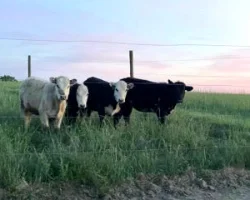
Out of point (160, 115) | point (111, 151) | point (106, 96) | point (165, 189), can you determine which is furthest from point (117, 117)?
point (165, 189)

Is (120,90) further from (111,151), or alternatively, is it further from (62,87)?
(111,151)

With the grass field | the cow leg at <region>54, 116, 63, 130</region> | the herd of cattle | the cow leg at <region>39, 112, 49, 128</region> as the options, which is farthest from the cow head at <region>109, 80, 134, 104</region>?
the cow leg at <region>39, 112, 49, 128</region>

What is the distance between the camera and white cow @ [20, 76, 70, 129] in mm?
11617

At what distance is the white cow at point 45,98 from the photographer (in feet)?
38.1

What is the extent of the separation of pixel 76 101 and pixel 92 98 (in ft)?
3.05

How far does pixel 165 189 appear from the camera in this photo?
8117 millimetres

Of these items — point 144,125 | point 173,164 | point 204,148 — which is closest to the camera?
point 173,164

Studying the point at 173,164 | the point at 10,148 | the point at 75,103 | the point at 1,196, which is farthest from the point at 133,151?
the point at 75,103

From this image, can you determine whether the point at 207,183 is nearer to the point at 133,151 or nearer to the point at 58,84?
the point at 133,151

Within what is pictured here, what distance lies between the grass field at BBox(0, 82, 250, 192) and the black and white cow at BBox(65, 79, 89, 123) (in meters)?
0.95

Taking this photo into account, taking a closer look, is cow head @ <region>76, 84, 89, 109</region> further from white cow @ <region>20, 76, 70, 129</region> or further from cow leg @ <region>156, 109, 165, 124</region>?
cow leg @ <region>156, 109, 165, 124</region>

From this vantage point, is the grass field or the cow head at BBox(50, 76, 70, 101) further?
the cow head at BBox(50, 76, 70, 101)

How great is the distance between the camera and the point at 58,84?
11602 millimetres

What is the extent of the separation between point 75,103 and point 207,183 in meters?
5.59
